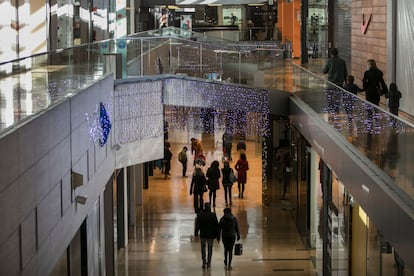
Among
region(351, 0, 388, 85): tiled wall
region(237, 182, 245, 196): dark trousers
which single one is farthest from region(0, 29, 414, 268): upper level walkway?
region(237, 182, 245, 196): dark trousers

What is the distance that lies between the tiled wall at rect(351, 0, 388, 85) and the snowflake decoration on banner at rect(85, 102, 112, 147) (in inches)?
306

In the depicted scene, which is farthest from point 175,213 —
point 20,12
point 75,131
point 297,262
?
point 75,131

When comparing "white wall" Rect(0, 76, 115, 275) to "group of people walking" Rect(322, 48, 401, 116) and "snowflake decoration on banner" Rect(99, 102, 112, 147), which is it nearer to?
"snowflake decoration on banner" Rect(99, 102, 112, 147)

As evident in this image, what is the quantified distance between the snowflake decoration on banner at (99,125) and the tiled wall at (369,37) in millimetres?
7772

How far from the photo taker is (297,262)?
1998cm

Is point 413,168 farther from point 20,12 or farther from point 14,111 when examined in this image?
point 20,12

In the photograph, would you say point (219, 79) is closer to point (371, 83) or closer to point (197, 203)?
point (197, 203)

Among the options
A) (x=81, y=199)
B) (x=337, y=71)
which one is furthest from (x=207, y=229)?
(x=81, y=199)

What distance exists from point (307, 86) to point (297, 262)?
12.4ft

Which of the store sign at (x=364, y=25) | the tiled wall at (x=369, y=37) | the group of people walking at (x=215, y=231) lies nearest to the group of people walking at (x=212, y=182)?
the tiled wall at (x=369, y=37)

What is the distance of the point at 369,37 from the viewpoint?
23828 mm

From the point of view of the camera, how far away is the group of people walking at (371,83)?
1541 cm

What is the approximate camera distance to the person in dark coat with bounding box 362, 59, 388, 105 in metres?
16.3

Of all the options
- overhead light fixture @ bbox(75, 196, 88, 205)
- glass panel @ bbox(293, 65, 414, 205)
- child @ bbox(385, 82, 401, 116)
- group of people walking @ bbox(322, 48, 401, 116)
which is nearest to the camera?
glass panel @ bbox(293, 65, 414, 205)
